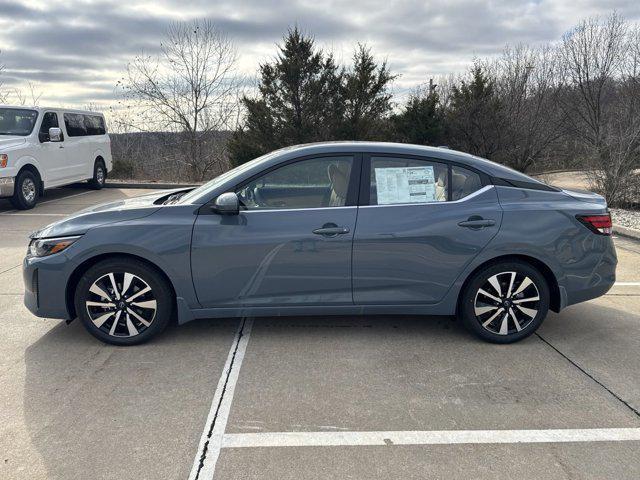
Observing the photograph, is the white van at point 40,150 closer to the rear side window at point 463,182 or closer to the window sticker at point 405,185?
the window sticker at point 405,185

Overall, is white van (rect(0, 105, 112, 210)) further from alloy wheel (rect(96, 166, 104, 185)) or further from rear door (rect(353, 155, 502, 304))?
rear door (rect(353, 155, 502, 304))

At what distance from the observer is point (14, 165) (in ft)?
32.2

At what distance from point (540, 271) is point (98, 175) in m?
12.6

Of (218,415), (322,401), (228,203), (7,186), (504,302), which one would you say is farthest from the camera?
(7,186)

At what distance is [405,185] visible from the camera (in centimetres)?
391

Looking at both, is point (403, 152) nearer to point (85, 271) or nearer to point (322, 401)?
point (322, 401)

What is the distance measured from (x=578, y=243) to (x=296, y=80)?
502 inches

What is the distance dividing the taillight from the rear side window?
2.73ft

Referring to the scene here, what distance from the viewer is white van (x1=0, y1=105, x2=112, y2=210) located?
32.4 feet

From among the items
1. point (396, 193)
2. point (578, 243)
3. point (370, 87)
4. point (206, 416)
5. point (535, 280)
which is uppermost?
point (370, 87)

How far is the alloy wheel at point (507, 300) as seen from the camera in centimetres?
389

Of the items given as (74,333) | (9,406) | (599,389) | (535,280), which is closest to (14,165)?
(74,333)

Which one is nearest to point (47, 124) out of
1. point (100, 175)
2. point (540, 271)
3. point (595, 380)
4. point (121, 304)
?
point (100, 175)

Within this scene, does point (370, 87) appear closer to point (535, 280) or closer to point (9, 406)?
point (535, 280)
